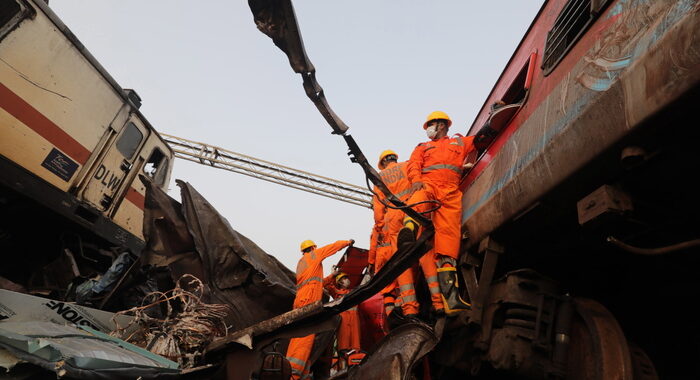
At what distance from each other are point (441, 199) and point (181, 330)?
2801 mm

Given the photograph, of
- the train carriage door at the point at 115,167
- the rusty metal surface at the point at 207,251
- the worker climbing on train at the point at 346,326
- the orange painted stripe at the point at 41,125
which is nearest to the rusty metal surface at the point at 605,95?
the rusty metal surface at the point at 207,251

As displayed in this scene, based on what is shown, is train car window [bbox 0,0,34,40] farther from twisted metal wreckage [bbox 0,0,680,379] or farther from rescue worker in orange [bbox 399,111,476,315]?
rescue worker in orange [bbox 399,111,476,315]

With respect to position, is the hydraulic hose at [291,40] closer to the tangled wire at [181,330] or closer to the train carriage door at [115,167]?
the tangled wire at [181,330]

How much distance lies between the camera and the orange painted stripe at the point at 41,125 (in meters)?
4.54

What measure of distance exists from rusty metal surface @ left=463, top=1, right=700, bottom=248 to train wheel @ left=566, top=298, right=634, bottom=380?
0.70 meters

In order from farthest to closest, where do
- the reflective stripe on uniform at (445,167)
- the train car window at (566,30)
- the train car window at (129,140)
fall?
the train car window at (129,140), the reflective stripe on uniform at (445,167), the train car window at (566,30)

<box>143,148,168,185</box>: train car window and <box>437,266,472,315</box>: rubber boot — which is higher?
<box>143,148,168,185</box>: train car window

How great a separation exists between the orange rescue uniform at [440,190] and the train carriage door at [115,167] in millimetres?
4475

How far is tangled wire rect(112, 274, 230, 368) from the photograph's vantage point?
12.7 feet

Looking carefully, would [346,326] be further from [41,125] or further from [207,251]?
[41,125]

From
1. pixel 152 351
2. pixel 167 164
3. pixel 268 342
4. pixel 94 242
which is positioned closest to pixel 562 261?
pixel 268 342

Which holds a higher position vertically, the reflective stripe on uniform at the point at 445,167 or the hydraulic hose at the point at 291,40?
the reflective stripe on uniform at the point at 445,167

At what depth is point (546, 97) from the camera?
8.38ft

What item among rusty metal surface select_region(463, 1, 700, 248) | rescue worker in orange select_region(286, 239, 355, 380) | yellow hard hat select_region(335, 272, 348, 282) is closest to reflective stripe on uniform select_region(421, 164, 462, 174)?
rusty metal surface select_region(463, 1, 700, 248)
